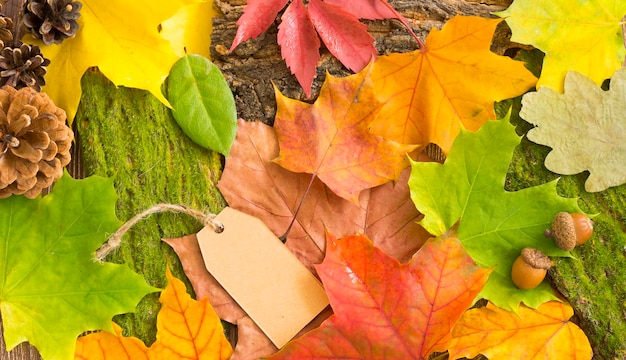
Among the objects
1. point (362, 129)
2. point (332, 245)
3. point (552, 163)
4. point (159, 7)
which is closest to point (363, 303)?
point (332, 245)

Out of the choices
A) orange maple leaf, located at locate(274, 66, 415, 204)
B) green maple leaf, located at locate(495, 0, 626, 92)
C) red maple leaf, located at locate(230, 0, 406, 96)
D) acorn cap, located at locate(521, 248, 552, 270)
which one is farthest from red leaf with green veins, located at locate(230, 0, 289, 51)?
acorn cap, located at locate(521, 248, 552, 270)

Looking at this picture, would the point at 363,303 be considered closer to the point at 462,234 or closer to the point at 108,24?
the point at 462,234

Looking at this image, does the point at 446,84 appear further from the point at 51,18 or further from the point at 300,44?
the point at 51,18

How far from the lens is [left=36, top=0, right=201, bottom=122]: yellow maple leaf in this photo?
2.93 ft

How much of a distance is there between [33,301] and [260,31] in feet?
1.61

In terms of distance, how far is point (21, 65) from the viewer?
88 centimetres

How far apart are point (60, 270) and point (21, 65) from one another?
29 cm

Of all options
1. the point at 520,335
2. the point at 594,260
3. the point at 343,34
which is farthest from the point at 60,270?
the point at 594,260

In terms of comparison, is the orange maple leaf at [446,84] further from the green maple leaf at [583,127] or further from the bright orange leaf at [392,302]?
the bright orange leaf at [392,302]

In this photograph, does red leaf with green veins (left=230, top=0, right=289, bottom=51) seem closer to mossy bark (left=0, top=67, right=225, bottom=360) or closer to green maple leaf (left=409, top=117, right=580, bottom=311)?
mossy bark (left=0, top=67, right=225, bottom=360)

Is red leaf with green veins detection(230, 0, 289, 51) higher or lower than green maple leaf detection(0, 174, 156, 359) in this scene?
higher

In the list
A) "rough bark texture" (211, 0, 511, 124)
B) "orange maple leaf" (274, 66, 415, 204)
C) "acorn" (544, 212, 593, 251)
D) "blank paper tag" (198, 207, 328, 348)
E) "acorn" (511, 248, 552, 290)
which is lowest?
"blank paper tag" (198, 207, 328, 348)

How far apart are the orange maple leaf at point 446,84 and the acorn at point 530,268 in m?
0.19

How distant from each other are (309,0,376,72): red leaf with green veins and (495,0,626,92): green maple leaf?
0.21 m
